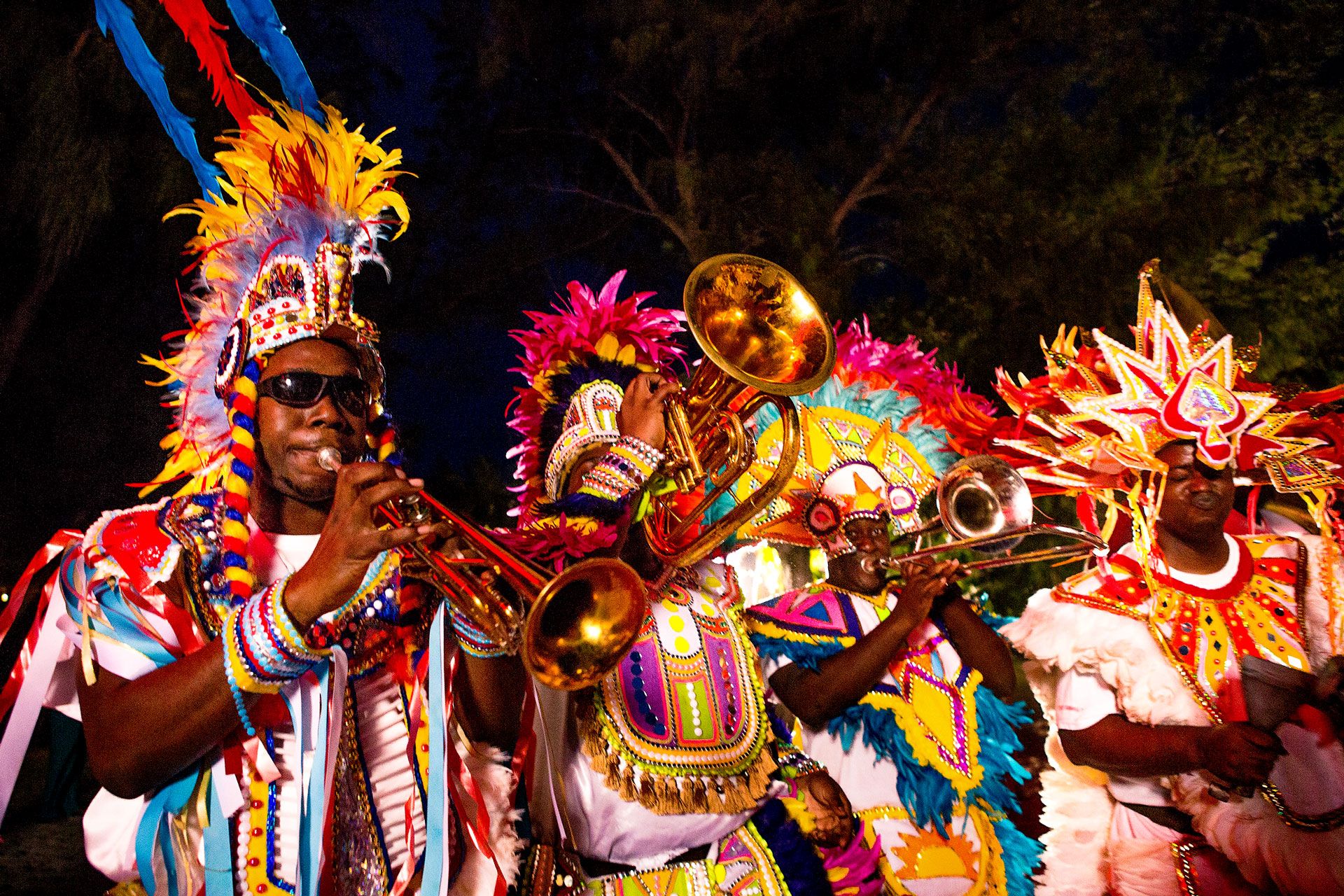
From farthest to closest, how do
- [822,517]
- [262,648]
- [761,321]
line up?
[822,517] < [761,321] < [262,648]

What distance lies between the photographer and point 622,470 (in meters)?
2.92

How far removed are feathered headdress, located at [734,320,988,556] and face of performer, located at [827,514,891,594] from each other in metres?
0.06

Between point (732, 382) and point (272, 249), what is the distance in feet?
4.38

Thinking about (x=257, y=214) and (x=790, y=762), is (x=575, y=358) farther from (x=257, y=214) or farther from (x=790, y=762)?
(x=790, y=762)

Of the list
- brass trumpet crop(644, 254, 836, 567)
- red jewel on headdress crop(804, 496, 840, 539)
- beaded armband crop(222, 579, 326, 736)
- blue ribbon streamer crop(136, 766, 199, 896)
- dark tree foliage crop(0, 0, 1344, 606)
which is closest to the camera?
beaded armband crop(222, 579, 326, 736)

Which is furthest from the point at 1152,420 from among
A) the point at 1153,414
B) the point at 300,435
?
the point at 300,435

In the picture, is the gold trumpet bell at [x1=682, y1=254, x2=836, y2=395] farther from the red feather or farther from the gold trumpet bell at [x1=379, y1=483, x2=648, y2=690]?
the red feather

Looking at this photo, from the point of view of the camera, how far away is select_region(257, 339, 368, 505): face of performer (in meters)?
2.51

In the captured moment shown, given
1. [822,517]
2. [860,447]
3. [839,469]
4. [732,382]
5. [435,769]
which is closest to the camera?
[435,769]

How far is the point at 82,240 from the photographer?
5.95m

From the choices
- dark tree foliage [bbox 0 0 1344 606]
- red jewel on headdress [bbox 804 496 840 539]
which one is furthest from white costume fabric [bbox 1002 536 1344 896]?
dark tree foliage [bbox 0 0 1344 606]

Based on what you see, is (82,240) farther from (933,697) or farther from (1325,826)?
(1325,826)

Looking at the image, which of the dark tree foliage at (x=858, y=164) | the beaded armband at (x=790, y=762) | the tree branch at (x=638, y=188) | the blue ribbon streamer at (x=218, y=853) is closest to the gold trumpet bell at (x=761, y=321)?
the beaded armband at (x=790, y=762)

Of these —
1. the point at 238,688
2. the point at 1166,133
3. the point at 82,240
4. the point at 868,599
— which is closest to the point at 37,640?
the point at 238,688
